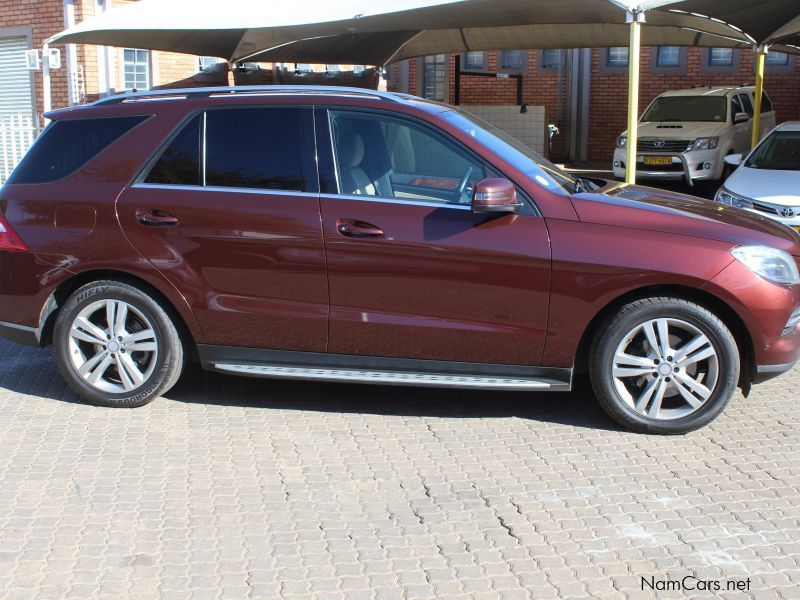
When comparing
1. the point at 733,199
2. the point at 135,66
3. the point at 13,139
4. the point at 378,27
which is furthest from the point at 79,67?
the point at 733,199

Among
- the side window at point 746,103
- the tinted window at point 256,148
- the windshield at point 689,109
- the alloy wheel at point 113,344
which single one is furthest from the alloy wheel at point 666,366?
the side window at point 746,103

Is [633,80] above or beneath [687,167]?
above

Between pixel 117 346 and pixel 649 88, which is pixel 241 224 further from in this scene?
pixel 649 88

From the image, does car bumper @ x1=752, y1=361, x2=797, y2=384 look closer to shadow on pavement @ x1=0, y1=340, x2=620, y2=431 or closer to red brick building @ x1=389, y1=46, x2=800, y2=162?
shadow on pavement @ x1=0, y1=340, x2=620, y2=431

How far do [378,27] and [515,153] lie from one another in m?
7.51

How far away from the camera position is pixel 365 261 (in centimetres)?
513

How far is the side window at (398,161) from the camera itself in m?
5.21

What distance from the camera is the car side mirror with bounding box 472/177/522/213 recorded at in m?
4.91

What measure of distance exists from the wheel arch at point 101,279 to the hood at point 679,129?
13623mm

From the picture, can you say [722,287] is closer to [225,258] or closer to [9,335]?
[225,258]

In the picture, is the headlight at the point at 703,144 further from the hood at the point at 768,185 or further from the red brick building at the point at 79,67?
the red brick building at the point at 79,67

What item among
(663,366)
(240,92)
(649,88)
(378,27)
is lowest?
(663,366)

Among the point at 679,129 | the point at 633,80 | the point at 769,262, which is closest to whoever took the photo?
the point at 769,262

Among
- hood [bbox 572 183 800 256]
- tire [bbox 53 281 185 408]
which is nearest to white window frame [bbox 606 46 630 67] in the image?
hood [bbox 572 183 800 256]
